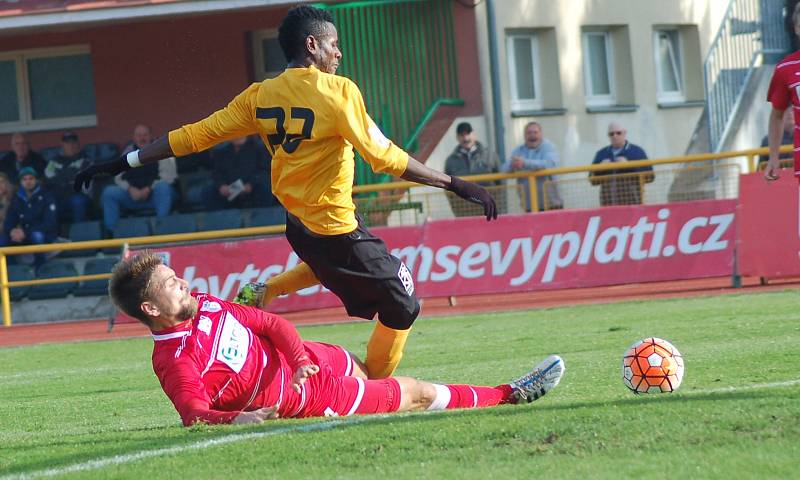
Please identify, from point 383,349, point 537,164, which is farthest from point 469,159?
point 383,349

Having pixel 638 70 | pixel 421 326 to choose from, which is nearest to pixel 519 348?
pixel 421 326

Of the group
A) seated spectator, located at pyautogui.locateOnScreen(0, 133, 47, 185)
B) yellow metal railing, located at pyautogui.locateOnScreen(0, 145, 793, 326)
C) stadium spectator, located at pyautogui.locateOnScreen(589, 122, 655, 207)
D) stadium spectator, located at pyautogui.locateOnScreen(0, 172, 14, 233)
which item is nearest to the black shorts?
yellow metal railing, located at pyautogui.locateOnScreen(0, 145, 793, 326)

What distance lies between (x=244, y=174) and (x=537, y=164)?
14.5 feet

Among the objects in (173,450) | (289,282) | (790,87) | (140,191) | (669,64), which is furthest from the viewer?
(669,64)

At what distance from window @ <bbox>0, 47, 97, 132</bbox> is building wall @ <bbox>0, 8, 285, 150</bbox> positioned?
232mm

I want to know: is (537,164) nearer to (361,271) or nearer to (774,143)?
(774,143)

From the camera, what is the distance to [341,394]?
22.1ft

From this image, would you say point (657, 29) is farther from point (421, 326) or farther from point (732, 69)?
point (421, 326)

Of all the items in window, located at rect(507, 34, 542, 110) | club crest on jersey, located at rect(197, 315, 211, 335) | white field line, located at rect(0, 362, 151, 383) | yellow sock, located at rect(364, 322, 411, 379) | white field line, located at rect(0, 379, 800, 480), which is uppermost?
window, located at rect(507, 34, 542, 110)

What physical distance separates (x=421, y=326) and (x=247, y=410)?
8.22 meters

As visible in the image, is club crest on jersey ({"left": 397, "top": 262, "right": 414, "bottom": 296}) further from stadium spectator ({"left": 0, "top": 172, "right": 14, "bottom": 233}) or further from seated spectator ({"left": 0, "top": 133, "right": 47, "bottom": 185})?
seated spectator ({"left": 0, "top": 133, "right": 47, "bottom": 185})

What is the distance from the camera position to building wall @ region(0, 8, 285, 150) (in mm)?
22344

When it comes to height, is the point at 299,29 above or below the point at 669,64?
below

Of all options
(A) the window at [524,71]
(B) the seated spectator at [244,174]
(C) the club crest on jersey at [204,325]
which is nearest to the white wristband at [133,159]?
(C) the club crest on jersey at [204,325]
